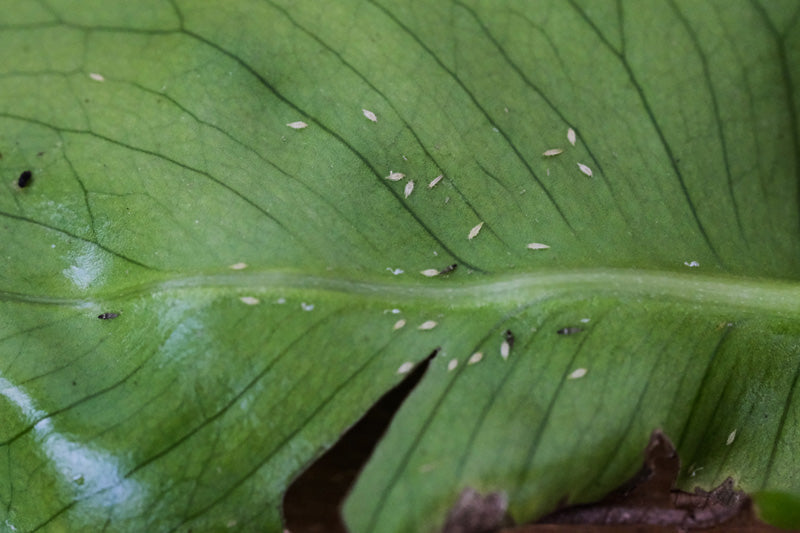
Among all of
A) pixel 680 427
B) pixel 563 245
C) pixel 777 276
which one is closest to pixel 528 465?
pixel 680 427

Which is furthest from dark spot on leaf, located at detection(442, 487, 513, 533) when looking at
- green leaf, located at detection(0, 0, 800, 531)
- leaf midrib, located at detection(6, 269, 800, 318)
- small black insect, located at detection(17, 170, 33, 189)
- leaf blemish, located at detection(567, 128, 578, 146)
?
small black insect, located at detection(17, 170, 33, 189)

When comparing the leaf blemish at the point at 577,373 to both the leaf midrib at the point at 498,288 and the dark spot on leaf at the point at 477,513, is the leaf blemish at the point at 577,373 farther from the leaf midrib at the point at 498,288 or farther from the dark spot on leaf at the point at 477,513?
the dark spot on leaf at the point at 477,513

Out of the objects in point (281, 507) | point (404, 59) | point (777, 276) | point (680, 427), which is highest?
A: point (404, 59)

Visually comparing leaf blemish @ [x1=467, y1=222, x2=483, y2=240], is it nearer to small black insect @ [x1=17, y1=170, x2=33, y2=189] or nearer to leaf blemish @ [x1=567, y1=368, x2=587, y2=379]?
leaf blemish @ [x1=567, y1=368, x2=587, y2=379]

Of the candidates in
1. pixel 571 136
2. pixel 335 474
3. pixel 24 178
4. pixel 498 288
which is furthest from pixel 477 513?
pixel 24 178

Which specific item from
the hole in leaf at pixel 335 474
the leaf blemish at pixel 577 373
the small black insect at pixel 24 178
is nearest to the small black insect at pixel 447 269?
the hole in leaf at pixel 335 474

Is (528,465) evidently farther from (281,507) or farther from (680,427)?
(281,507)
